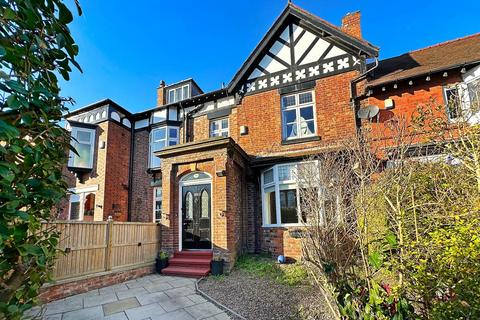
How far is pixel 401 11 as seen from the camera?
9211 mm

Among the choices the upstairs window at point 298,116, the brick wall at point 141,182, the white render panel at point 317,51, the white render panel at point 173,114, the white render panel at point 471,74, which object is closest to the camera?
the white render panel at point 471,74

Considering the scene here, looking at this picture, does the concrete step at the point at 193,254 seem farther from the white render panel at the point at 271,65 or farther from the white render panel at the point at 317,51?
the white render panel at the point at 317,51

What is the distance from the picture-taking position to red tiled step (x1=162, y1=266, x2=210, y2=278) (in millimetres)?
7121

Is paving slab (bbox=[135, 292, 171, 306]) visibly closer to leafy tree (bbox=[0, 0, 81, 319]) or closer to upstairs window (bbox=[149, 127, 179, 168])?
leafy tree (bbox=[0, 0, 81, 319])

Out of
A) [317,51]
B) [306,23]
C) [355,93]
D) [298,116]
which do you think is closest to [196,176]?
[298,116]

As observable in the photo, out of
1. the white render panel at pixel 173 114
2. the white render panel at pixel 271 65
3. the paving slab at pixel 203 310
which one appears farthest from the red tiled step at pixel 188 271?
the white render panel at pixel 271 65

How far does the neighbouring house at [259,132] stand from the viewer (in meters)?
8.36

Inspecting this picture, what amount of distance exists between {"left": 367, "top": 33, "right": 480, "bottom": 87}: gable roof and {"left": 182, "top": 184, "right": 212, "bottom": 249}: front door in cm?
702

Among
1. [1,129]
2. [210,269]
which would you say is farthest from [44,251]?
[210,269]

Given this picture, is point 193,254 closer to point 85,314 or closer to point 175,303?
point 175,303

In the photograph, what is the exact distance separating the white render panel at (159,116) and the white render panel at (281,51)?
6040mm

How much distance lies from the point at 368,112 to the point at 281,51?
4359 millimetres

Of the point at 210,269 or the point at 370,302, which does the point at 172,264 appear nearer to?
the point at 210,269

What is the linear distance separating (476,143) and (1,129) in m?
4.62
